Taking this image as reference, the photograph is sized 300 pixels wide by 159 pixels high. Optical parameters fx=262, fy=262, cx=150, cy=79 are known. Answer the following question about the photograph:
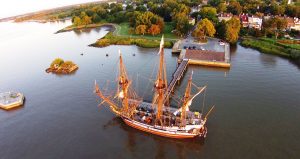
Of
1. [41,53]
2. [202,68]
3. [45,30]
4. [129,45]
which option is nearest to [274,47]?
[202,68]

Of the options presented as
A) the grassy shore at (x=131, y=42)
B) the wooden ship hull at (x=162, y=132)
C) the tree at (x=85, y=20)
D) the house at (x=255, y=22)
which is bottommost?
the wooden ship hull at (x=162, y=132)

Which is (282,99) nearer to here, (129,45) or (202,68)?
(202,68)

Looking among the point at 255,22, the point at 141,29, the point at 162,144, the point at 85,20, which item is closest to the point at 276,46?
the point at 255,22

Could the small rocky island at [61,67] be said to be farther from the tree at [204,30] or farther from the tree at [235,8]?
the tree at [235,8]

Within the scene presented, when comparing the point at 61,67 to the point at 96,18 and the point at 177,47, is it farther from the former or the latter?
the point at 96,18

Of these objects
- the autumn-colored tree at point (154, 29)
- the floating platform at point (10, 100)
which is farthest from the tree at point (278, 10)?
the floating platform at point (10, 100)

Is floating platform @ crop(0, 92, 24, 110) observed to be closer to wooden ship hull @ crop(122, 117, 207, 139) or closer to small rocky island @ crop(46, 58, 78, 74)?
small rocky island @ crop(46, 58, 78, 74)
